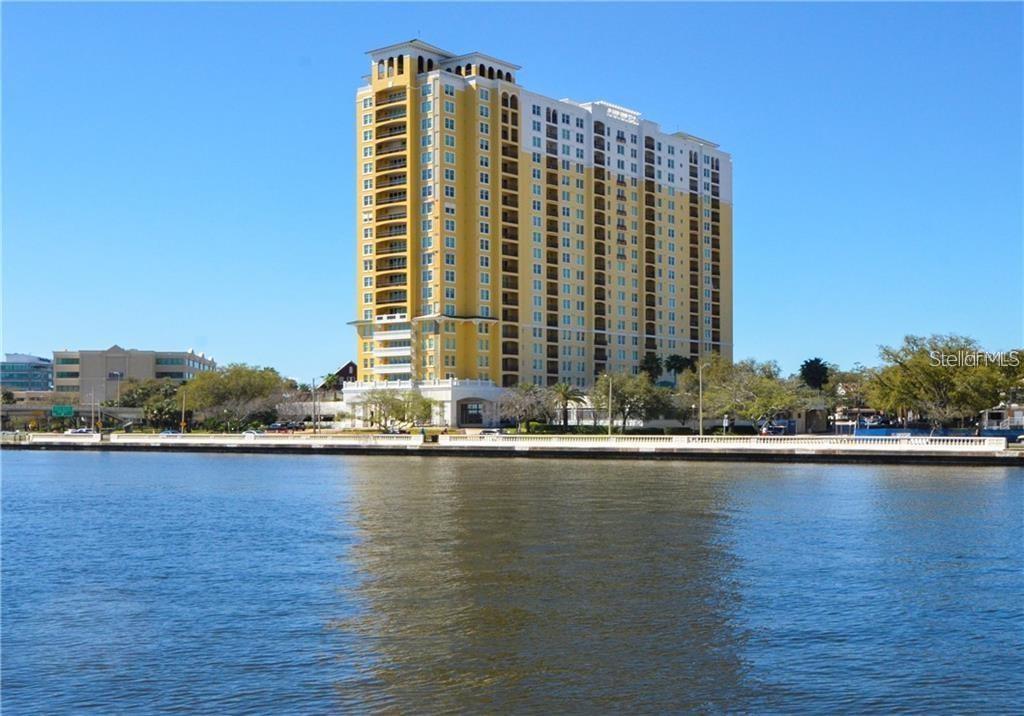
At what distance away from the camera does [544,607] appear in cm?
2897

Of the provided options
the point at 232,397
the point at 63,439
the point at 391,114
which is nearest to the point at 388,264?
the point at 391,114

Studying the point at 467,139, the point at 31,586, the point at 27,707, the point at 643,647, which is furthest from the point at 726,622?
the point at 467,139

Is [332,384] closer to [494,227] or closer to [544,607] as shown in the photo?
[494,227]

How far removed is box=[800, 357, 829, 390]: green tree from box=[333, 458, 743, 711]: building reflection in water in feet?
402

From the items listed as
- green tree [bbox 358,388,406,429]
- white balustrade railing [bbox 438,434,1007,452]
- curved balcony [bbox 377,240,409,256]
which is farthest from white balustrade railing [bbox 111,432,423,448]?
curved balcony [bbox 377,240,409,256]

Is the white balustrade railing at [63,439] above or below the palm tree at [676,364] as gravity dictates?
below

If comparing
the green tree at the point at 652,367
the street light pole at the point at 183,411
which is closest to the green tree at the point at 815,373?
the green tree at the point at 652,367

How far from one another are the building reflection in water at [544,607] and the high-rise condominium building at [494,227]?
324 feet

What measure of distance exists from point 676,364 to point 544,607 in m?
153

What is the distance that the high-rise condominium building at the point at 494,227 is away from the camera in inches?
6053

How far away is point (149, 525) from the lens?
1960 inches

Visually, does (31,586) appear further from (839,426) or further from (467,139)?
(839,426)

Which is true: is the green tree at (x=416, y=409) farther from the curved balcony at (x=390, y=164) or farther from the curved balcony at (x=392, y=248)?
the curved balcony at (x=390, y=164)

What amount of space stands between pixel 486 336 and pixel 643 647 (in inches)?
5268
